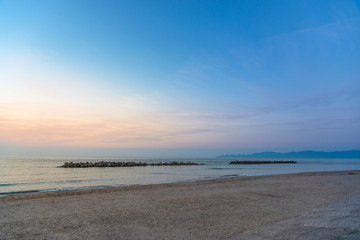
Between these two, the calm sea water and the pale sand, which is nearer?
the pale sand

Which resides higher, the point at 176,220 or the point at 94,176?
the point at 176,220

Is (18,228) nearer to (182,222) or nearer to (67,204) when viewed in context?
(67,204)

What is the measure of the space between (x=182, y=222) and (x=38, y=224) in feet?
13.4

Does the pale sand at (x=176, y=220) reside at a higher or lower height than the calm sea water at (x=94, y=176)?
higher

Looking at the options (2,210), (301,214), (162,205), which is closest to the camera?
(301,214)

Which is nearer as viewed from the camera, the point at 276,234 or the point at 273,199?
the point at 276,234

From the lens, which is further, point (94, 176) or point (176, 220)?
point (94, 176)

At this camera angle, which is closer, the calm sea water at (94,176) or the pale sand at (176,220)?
the pale sand at (176,220)

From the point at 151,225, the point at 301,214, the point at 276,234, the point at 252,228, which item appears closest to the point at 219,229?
the point at 252,228

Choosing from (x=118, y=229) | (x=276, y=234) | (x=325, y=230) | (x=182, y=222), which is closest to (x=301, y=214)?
(x=325, y=230)

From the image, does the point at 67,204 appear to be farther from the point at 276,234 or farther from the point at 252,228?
the point at 276,234

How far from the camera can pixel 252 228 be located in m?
6.34

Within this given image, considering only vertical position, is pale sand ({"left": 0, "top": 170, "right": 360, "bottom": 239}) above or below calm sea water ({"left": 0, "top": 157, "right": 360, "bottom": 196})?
above

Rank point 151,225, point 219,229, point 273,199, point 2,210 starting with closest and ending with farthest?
point 219,229 < point 151,225 < point 2,210 < point 273,199
